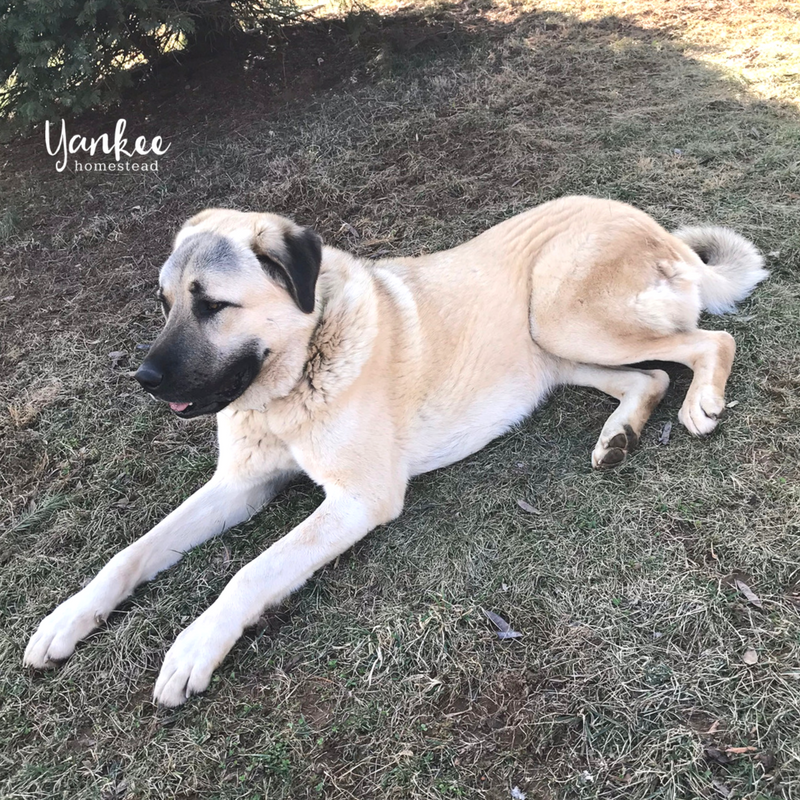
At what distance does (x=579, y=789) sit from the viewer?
1824 millimetres

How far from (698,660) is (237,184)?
5103 millimetres

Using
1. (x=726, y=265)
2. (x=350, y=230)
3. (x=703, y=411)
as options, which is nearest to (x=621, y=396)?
(x=703, y=411)

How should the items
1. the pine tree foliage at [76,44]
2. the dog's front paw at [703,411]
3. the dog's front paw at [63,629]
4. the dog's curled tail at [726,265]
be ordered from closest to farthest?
the dog's front paw at [63,629] → the dog's front paw at [703,411] → the dog's curled tail at [726,265] → the pine tree foliage at [76,44]

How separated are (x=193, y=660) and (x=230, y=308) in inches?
55.3

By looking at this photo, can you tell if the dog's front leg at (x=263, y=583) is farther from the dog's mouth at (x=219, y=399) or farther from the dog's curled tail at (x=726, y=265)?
the dog's curled tail at (x=726, y=265)

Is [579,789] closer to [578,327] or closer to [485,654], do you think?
[485,654]

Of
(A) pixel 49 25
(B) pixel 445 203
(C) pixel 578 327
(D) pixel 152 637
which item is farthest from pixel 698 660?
(A) pixel 49 25

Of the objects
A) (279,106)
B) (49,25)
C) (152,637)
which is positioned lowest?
(152,637)

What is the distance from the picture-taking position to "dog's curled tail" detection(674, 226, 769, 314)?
3510mm

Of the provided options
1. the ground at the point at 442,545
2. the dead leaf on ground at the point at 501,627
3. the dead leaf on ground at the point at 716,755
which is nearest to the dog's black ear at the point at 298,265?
the ground at the point at 442,545

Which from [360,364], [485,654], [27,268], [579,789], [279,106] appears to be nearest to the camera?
[579,789]

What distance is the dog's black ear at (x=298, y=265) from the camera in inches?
101

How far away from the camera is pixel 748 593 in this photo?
224 cm

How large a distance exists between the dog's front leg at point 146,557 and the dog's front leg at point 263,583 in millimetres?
444
